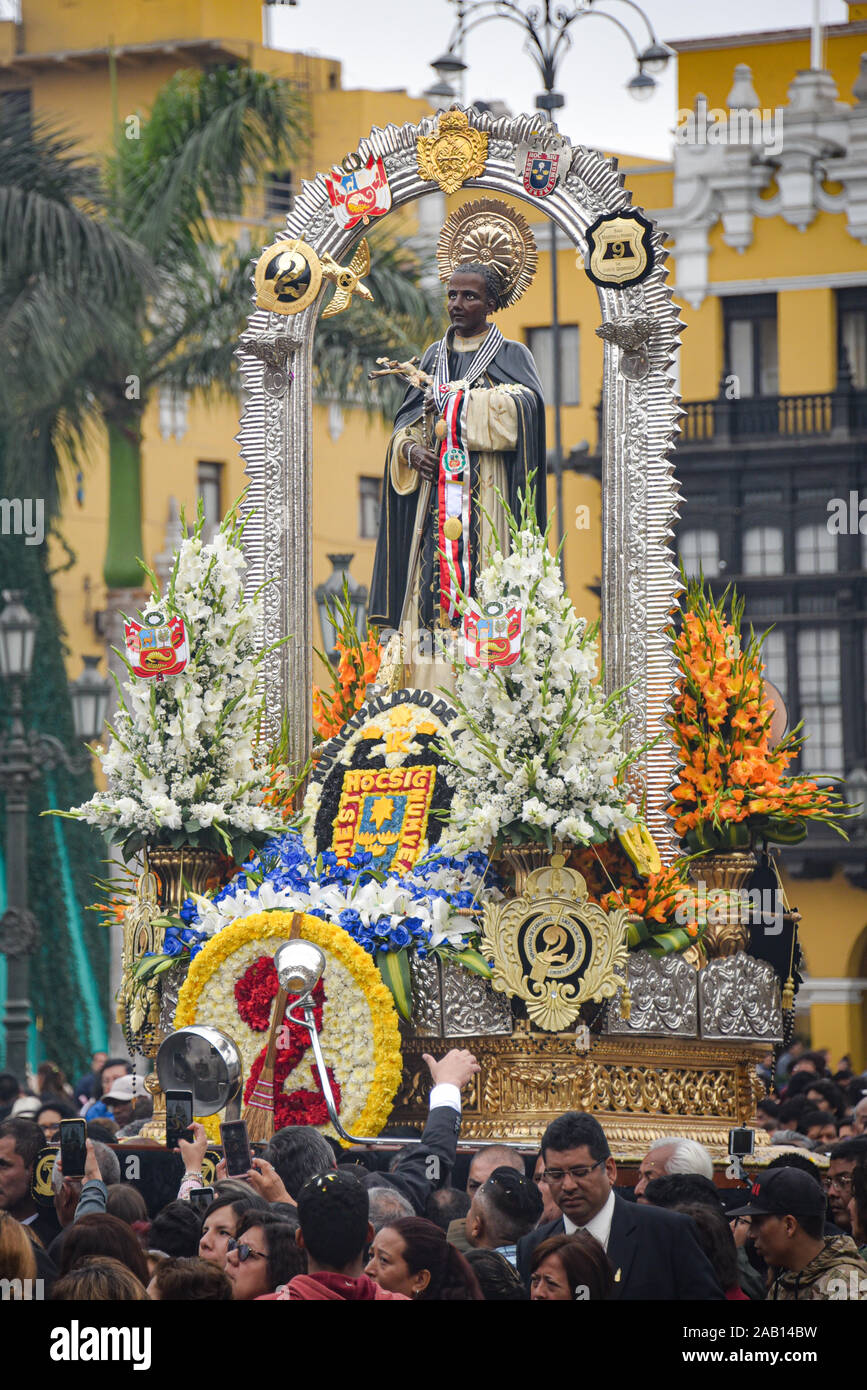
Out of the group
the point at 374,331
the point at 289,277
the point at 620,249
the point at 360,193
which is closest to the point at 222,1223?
the point at 620,249

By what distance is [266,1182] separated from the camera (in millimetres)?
8219

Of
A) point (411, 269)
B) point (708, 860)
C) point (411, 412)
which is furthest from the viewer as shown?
point (411, 269)

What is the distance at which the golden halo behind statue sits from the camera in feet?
Result: 43.5

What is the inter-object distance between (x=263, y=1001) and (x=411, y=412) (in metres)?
3.28

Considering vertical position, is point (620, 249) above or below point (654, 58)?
below

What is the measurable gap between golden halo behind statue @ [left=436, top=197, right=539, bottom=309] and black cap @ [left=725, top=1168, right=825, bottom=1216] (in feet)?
21.7

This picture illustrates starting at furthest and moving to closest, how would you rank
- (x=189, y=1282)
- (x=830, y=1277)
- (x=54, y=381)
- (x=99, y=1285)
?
(x=54, y=381)
(x=830, y=1277)
(x=189, y=1282)
(x=99, y=1285)

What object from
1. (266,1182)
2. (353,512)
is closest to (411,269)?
(353,512)

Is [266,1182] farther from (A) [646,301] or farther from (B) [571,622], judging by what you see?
(A) [646,301]

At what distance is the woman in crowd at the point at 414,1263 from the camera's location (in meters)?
6.88

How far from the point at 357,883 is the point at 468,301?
3.06 metres

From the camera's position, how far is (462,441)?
42.6 ft

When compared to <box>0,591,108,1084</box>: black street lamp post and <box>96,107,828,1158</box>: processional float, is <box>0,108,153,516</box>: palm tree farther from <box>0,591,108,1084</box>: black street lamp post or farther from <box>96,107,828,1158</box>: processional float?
A: <box>96,107,828,1158</box>: processional float

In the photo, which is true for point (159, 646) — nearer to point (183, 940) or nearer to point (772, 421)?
point (183, 940)
